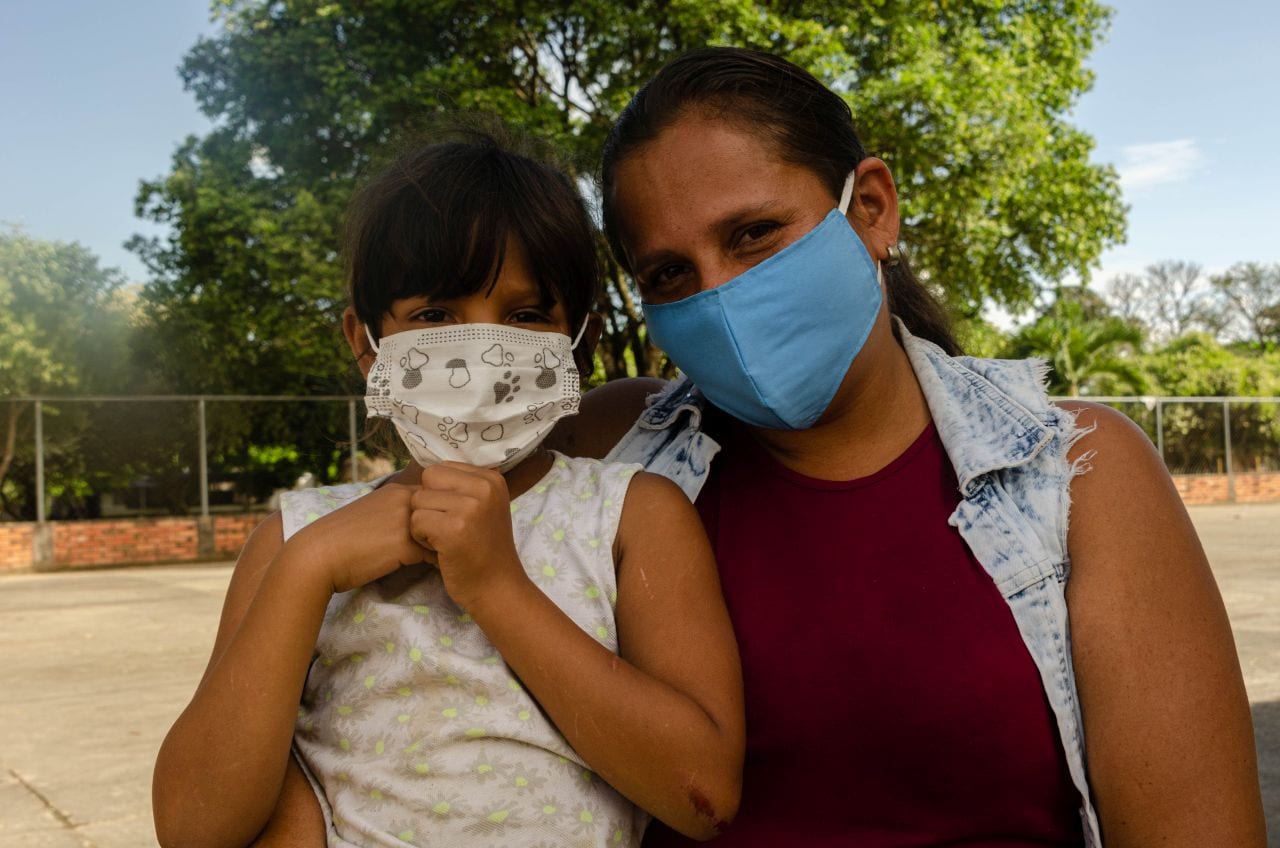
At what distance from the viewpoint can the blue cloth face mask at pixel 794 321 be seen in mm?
1716

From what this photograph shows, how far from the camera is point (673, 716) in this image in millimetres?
1341

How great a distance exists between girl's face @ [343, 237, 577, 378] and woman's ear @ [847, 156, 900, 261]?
1.67ft

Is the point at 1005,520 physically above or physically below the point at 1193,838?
above

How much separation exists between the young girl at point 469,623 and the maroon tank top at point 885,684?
166mm

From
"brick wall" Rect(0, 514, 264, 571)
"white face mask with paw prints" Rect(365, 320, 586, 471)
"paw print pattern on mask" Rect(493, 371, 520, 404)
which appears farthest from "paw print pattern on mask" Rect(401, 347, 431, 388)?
"brick wall" Rect(0, 514, 264, 571)

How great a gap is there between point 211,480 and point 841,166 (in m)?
15.4

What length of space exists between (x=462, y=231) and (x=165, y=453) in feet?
50.0

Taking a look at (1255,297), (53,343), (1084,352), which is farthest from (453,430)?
(1255,297)

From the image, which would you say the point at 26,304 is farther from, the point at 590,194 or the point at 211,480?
the point at 590,194

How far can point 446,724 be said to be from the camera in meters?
1.42

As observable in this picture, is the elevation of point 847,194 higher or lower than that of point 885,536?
higher

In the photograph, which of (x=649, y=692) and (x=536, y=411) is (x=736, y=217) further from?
(x=649, y=692)

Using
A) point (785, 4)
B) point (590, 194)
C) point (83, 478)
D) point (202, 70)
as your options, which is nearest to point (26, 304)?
point (83, 478)

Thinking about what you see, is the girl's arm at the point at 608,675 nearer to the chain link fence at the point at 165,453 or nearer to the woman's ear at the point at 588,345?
the woman's ear at the point at 588,345
